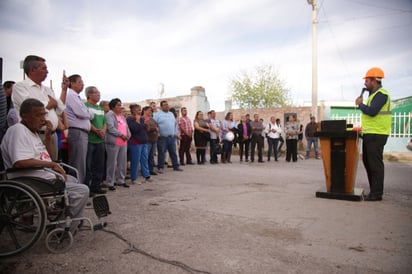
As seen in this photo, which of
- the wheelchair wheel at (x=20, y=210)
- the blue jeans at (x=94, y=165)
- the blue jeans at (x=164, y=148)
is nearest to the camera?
the wheelchair wheel at (x=20, y=210)

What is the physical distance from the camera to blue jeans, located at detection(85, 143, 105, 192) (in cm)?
587

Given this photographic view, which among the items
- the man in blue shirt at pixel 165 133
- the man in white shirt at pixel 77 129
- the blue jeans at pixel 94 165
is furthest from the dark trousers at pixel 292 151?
the man in white shirt at pixel 77 129

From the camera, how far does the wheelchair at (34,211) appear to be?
A: 2855 mm

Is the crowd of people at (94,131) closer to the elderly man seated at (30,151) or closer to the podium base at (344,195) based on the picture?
the elderly man seated at (30,151)

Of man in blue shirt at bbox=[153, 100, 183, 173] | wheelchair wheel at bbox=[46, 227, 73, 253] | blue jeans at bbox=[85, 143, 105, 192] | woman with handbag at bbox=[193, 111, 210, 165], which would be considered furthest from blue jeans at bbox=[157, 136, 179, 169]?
wheelchair wheel at bbox=[46, 227, 73, 253]

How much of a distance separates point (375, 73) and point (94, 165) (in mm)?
5434

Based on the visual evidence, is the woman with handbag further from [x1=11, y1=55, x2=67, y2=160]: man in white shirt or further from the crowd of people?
[x1=11, y1=55, x2=67, y2=160]: man in white shirt

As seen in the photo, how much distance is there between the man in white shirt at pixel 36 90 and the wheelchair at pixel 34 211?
128 centimetres

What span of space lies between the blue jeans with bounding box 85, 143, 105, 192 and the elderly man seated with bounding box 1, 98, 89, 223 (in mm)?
2446

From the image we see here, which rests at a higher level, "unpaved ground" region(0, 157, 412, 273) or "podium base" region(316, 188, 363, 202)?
"podium base" region(316, 188, 363, 202)

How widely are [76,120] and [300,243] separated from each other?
13.6 ft

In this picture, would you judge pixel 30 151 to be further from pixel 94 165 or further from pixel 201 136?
pixel 201 136

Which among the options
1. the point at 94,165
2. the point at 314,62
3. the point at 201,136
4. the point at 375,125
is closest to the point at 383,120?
the point at 375,125

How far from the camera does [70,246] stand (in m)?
3.12
